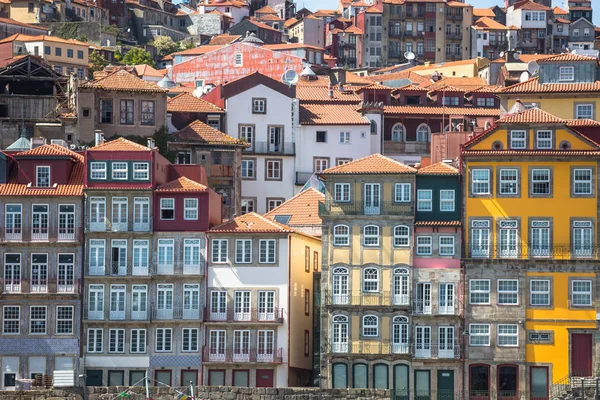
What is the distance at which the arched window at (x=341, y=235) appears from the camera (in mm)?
92125

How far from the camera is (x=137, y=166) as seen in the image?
94.0 m

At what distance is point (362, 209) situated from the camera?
303 feet

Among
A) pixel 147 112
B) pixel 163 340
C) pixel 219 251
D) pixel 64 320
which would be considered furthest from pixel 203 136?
pixel 64 320

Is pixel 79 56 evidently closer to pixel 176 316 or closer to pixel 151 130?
pixel 151 130

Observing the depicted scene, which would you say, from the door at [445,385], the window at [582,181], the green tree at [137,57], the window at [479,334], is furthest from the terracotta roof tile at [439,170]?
the green tree at [137,57]

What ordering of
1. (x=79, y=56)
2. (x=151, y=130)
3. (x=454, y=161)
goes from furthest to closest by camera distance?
1. (x=79, y=56)
2. (x=151, y=130)
3. (x=454, y=161)

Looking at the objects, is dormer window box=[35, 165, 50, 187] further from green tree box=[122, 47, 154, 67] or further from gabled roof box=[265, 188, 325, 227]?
green tree box=[122, 47, 154, 67]

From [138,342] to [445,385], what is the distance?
15.1 metres

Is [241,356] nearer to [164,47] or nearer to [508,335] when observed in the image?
[508,335]

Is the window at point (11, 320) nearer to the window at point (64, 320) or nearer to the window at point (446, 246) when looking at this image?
the window at point (64, 320)

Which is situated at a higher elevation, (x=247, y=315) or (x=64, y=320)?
(x=247, y=315)

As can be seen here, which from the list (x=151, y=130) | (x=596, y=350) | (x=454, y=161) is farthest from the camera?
(x=151, y=130)

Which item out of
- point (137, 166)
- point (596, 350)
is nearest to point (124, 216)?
point (137, 166)

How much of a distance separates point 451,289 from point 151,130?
25.9 m
